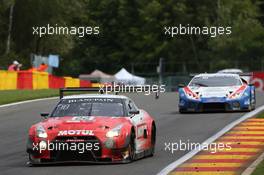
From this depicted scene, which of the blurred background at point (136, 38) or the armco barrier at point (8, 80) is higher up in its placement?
the blurred background at point (136, 38)

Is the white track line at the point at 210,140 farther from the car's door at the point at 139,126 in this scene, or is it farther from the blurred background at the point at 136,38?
the blurred background at the point at 136,38

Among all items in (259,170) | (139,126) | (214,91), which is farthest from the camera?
(214,91)

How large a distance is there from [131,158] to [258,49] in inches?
2616

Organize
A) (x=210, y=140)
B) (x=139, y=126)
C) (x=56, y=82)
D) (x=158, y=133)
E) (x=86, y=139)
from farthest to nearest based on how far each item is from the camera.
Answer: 1. (x=56, y=82)
2. (x=158, y=133)
3. (x=210, y=140)
4. (x=139, y=126)
5. (x=86, y=139)

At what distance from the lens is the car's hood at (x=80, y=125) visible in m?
13.8

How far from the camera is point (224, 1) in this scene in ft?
273

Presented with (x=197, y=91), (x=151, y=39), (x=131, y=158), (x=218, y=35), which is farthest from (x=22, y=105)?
(x=151, y=39)

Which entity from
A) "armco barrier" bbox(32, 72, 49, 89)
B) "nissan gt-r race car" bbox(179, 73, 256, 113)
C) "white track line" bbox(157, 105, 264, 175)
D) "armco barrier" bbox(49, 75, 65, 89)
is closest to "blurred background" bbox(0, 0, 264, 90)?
"armco barrier" bbox(49, 75, 65, 89)

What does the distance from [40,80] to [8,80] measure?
3.44 metres

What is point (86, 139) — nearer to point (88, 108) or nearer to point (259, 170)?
point (88, 108)

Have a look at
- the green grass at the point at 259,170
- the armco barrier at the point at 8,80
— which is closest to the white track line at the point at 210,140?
the green grass at the point at 259,170

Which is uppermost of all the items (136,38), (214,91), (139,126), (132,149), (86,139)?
(136,38)

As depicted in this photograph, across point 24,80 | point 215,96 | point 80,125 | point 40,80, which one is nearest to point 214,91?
point 215,96

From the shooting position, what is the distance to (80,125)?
13891 mm
